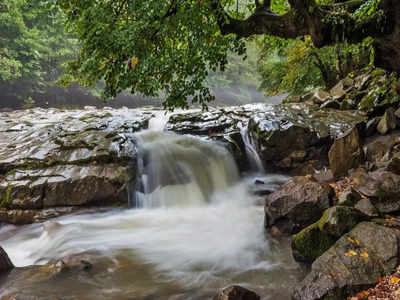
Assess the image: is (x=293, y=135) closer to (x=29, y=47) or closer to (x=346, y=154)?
(x=346, y=154)

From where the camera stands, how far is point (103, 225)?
5215 mm

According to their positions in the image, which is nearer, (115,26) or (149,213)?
(115,26)

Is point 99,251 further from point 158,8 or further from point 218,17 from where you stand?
point 218,17

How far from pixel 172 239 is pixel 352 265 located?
3.04m

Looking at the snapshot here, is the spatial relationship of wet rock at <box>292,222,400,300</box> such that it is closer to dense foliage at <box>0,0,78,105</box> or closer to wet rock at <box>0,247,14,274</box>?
wet rock at <box>0,247,14,274</box>

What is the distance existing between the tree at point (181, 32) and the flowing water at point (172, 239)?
2.41 m

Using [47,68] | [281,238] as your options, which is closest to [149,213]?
[281,238]

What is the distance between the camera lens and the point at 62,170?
5.78 m

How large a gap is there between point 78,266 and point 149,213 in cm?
224

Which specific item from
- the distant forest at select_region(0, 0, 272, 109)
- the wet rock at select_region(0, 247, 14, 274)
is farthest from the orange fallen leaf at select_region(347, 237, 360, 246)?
the distant forest at select_region(0, 0, 272, 109)

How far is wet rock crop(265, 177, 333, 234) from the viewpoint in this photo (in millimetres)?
4082

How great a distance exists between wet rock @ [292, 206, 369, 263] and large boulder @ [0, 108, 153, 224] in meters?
3.85

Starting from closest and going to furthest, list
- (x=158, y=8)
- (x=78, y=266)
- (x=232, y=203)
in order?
(x=158, y=8) < (x=78, y=266) < (x=232, y=203)

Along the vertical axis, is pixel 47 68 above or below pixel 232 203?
above
